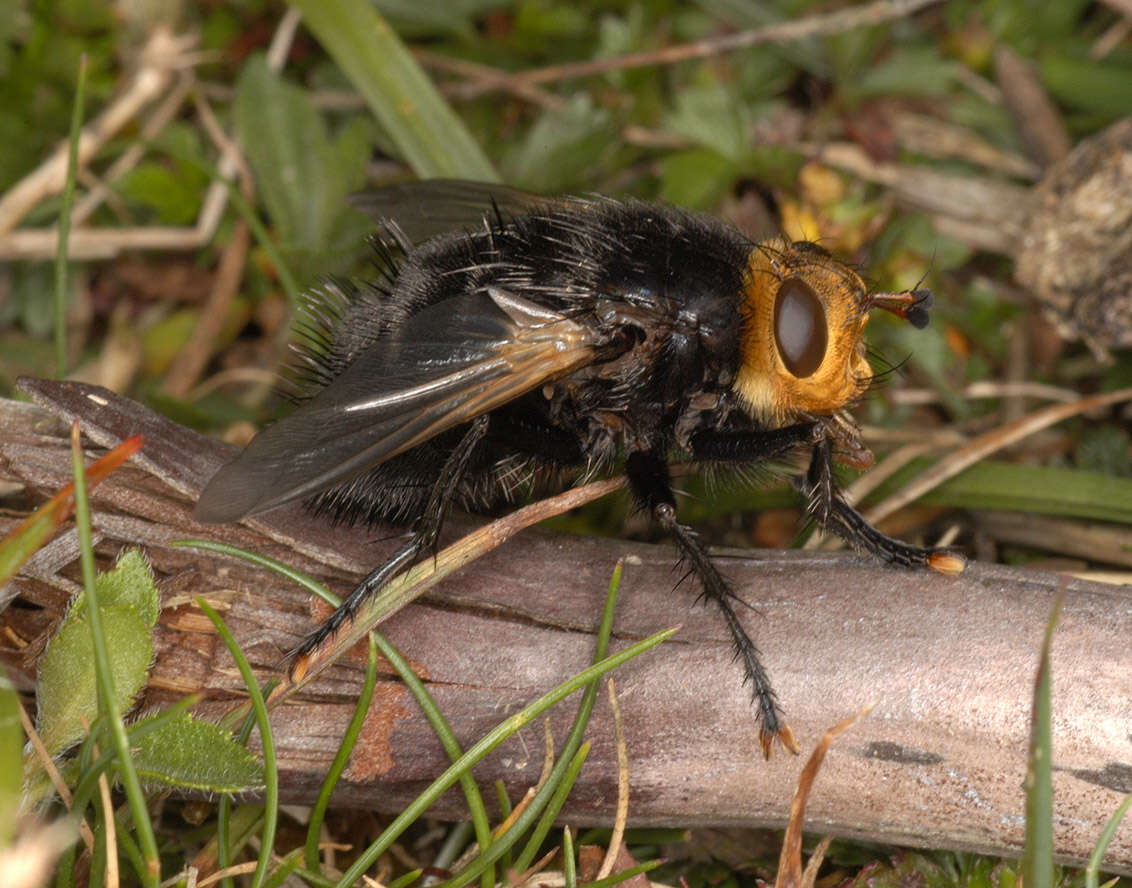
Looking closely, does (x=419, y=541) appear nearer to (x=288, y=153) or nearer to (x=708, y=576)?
(x=708, y=576)

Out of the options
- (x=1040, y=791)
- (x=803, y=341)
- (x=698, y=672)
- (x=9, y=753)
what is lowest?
(x=9, y=753)

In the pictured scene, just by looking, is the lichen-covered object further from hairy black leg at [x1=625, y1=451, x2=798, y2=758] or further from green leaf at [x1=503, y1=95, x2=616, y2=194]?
hairy black leg at [x1=625, y1=451, x2=798, y2=758]

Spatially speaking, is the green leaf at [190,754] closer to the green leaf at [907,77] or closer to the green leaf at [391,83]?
the green leaf at [391,83]

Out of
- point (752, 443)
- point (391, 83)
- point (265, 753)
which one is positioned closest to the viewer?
point (265, 753)

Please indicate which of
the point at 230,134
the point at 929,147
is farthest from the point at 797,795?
the point at 230,134

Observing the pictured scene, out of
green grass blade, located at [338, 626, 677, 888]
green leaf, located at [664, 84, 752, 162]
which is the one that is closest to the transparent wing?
green grass blade, located at [338, 626, 677, 888]

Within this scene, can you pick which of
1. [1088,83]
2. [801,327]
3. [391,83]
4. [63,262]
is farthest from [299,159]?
[1088,83]

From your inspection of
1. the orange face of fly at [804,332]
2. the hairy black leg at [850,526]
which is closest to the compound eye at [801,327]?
the orange face of fly at [804,332]
